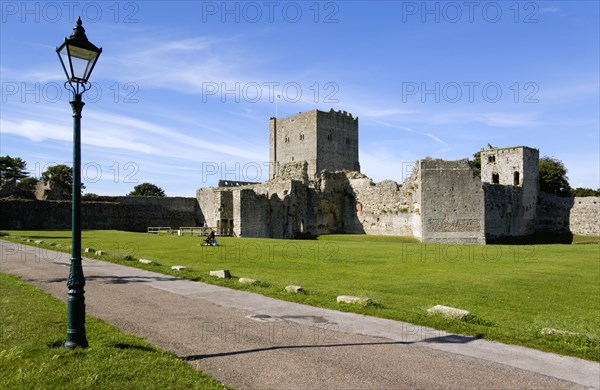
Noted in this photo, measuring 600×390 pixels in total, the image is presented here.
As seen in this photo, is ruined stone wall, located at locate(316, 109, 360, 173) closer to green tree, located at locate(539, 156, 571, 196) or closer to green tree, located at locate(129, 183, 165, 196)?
green tree, located at locate(539, 156, 571, 196)

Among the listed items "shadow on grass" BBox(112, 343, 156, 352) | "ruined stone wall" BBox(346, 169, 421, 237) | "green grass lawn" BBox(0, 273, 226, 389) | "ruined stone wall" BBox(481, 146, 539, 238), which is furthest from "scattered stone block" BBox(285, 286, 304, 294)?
"ruined stone wall" BBox(481, 146, 539, 238)

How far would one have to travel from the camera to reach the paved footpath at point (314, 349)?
5.86 meters

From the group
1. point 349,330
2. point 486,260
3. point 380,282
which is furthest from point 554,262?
point 349,330

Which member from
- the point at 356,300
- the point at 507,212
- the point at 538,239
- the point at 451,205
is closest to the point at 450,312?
the point at 356,300

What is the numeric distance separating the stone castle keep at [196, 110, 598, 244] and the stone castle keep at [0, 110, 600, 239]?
0.08 metres

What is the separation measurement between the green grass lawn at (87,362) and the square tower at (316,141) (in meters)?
68.7

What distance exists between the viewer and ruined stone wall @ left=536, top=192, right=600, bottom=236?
158 ft

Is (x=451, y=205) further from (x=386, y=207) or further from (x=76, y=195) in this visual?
(x=76, y=195)

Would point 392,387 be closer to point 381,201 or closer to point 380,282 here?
point 380,282

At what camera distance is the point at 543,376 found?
5.95 metres

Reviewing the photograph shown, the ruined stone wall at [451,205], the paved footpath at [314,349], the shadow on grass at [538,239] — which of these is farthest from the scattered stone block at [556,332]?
the shadow on grass at [538,239]

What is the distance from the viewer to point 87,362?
631 cm

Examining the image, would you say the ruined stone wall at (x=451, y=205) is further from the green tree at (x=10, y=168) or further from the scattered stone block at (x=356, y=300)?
the green tree at (x=10, y=168)

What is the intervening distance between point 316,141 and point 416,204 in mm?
41617
